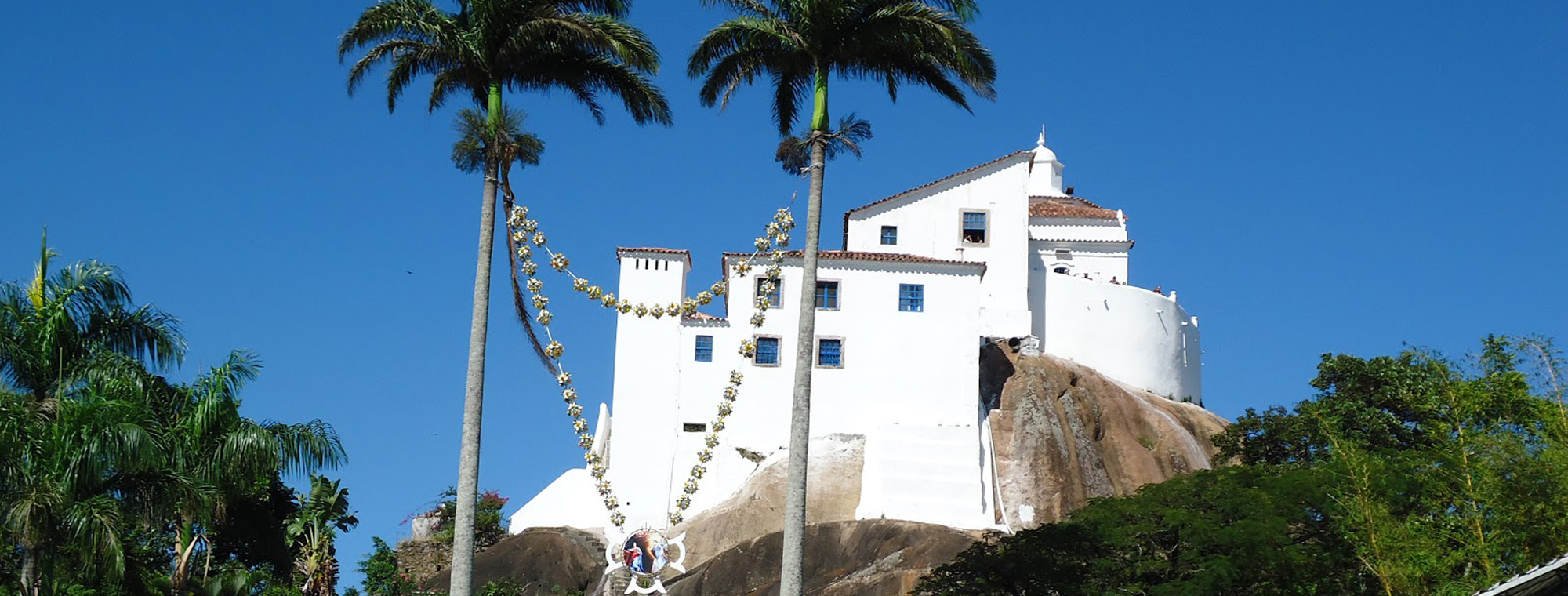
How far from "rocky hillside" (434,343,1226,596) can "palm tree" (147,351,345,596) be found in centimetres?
1529

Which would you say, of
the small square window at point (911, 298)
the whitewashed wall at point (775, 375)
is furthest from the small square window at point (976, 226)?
the small square window at point (911, 298)

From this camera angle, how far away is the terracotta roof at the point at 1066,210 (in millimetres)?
68062

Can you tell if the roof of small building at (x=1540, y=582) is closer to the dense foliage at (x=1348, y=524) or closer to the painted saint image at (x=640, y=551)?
the dense foliage at (x=1348, y=524)

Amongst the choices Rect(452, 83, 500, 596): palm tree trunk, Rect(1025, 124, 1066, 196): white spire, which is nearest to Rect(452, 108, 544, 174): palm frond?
Rect(452, 83, 500, 596): palm tree trunk

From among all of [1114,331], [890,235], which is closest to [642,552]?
[890,235]

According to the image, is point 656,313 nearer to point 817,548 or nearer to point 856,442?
point 817,548

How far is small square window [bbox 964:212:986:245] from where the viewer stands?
197ft

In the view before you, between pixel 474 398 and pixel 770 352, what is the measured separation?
100 feet

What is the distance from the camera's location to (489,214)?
2509 centimetres

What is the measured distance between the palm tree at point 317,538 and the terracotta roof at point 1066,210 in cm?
3267

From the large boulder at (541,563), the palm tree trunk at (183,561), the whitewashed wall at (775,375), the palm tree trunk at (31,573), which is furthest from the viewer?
the whitewashed wall at (775,375)

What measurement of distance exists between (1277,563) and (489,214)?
16763mm

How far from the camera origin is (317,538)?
137 ft

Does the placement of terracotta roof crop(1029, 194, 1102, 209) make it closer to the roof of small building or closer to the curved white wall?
the curved white wall
